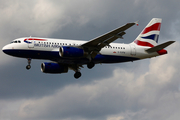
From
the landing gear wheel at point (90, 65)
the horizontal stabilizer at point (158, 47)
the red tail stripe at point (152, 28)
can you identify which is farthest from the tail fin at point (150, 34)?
the landing gear wheel at point (90, 65)

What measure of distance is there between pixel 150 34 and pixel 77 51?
16990 millimetres

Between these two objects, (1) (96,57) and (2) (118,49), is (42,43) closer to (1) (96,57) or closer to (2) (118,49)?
(1) (96,57)

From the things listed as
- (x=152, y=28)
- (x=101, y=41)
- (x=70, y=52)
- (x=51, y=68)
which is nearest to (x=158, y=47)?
(x=152, y=28)

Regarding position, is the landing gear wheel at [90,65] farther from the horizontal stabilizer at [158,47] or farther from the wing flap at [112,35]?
the horizontal stabilizer at [158,47]

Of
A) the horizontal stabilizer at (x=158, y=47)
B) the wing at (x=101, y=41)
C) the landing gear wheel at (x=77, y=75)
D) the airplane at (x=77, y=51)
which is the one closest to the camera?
the wing at (x=101, y=41)

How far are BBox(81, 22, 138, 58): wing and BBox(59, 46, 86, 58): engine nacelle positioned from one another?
53.3 inches

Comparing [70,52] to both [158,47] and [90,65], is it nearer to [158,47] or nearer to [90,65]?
[90,65]

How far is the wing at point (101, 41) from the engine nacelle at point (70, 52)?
136cm

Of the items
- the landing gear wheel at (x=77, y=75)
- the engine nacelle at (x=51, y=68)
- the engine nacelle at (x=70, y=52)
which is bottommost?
the engine nacelle at (x=70, y=52)

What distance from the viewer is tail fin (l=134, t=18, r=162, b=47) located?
59.2m

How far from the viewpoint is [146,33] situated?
2397 inches

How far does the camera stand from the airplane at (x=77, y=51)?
49656mm

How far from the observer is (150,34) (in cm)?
6091

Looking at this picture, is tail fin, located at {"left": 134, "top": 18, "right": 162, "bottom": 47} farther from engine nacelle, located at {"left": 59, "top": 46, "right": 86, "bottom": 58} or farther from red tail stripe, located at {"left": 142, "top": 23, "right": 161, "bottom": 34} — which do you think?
engine nacelle, located at {"left": 59, "top": 46, "right": 86, "bottom": 58}
